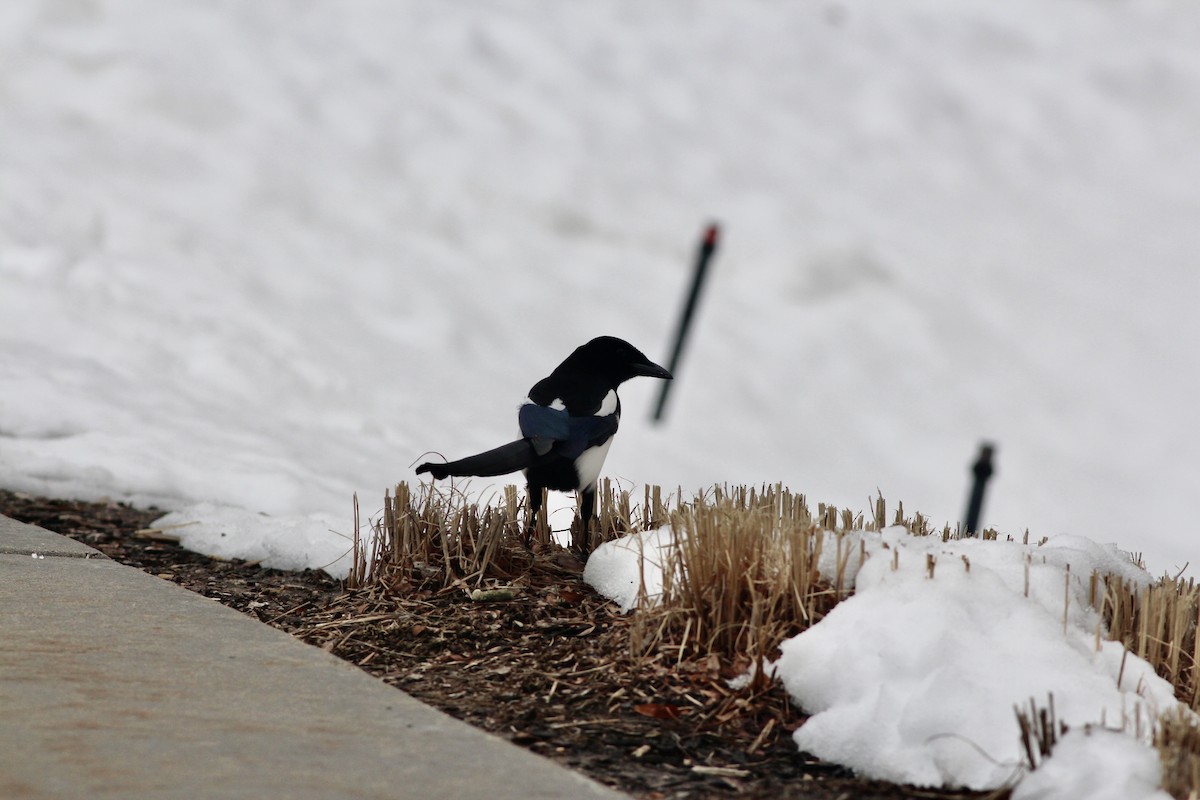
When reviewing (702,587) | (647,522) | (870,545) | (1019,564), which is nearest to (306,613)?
(647,522)

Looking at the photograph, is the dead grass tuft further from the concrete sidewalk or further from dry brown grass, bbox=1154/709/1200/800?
the concrete sidewalk

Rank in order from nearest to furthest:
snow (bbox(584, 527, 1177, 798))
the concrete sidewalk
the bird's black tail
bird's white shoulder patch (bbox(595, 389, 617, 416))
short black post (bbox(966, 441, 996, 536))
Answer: the concrete sidewalk
snow (bbox(584, 527, 1177, 798))
the bird's black tail
bird's white shoulder patch (bbox(595, 389, 617, 416))
short black post (bbox(966, 441, 996, 536))

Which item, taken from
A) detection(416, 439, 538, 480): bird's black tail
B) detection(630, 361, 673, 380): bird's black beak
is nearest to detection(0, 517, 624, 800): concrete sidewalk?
detection(416, 439, 538, 480): bird's black tail

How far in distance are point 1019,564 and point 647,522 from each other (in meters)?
1.21

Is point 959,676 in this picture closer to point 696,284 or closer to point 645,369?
point 645,369

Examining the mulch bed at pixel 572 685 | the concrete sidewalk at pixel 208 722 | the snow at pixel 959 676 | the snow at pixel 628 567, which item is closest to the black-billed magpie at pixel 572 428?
the snow at pixel 628 567

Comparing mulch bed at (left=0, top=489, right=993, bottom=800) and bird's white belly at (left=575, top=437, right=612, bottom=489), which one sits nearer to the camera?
mulch bed at (left=0, top=489, right=993, bottom=800)

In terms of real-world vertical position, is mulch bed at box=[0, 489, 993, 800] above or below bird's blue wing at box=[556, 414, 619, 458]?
below

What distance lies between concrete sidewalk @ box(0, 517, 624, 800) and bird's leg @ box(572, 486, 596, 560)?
3.65 ft

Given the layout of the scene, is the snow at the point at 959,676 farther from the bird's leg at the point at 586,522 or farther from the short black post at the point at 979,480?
the short black post at the point at 979,480

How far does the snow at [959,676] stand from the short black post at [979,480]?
19.4 ft

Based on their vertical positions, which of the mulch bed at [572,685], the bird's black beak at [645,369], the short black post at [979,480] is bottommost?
the mulch bed at [572,685]

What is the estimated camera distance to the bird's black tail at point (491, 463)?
3804 millimetres

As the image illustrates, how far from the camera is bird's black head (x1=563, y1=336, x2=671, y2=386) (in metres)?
4.24
